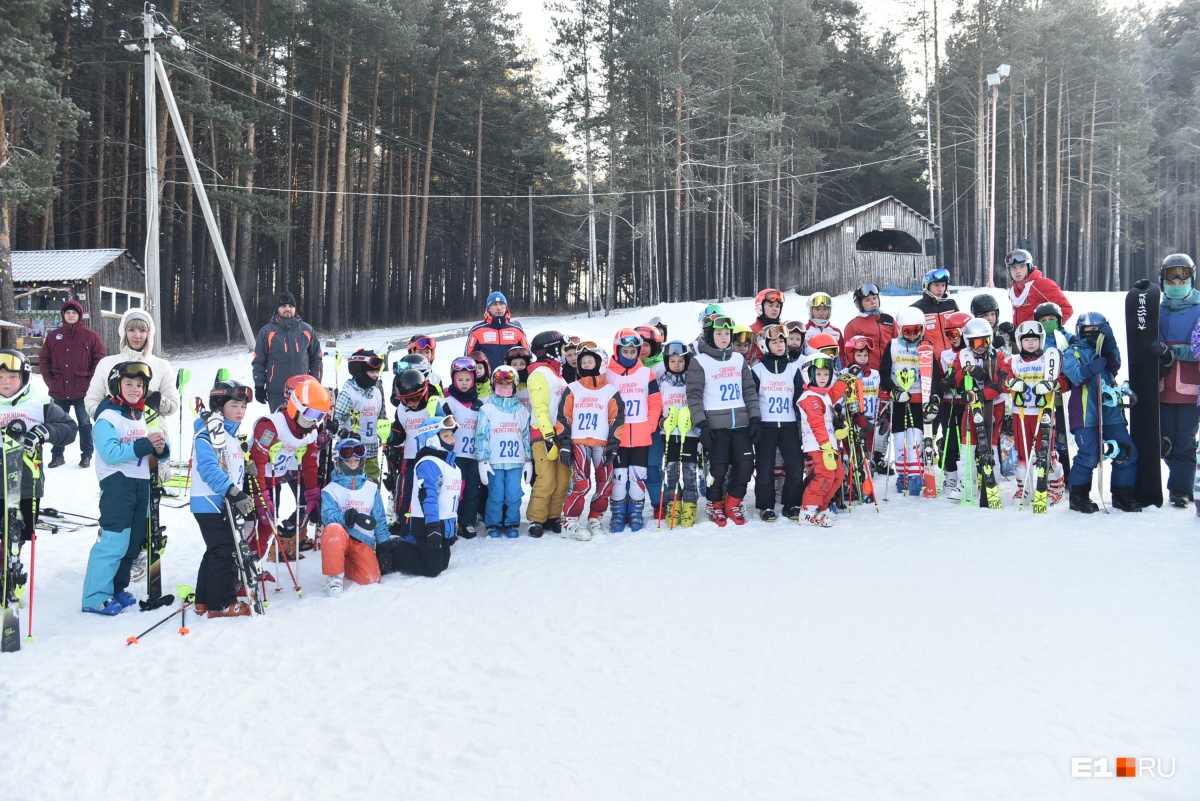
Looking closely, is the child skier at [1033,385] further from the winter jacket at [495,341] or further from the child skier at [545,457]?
the winter jacket at [495,341]

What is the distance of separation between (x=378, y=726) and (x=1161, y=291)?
672cm

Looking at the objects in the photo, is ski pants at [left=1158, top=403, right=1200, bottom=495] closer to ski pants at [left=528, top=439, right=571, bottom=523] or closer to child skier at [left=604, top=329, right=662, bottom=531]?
child skier at [left=604, top=329, right=662, bottom=531]

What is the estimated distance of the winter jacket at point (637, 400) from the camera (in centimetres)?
655

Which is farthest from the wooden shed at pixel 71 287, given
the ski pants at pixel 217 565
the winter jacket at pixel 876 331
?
the winter jacket at pixel 876 331

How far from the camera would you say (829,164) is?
41312 mm

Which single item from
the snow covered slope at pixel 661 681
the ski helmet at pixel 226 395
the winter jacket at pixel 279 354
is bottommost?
the snow covered slope at pixel 661 681

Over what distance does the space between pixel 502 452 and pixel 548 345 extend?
53.3 inches

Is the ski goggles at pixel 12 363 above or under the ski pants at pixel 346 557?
Answer: above

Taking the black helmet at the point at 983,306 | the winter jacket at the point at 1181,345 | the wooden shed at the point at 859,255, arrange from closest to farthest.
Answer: the winter jacket at the point at 1181,345 → the black helmet at the point at 983,306 → the wooden shed at the point at 859,255

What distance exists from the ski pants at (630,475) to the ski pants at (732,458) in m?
0.59

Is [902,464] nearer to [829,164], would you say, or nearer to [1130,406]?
[1130,406]

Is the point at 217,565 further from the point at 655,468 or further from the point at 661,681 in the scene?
the point at 655,468

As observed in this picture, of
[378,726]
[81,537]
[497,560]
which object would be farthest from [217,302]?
[378,726]

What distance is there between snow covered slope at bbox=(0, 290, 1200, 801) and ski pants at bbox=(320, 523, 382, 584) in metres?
0.21
